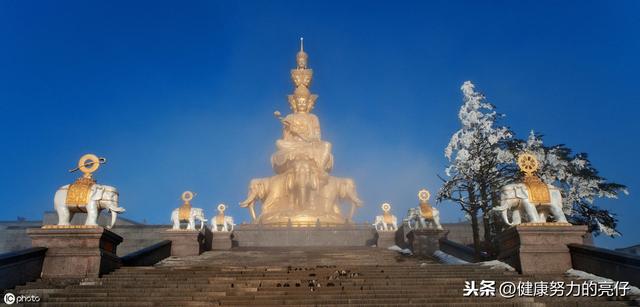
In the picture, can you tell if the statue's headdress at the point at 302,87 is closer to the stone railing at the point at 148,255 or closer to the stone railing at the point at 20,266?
the stone railing at the point at 148,255

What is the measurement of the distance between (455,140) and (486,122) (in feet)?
4.42

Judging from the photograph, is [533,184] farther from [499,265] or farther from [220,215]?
[220,215]

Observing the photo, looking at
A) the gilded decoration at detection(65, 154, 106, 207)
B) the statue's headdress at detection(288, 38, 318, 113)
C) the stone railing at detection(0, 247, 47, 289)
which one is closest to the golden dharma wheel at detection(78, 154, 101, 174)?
the gilded decoration at detection(65, 154, 106, 207)

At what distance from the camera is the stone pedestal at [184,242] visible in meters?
14.6

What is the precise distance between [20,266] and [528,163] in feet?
33.0

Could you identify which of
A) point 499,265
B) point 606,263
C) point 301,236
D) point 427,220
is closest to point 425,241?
point 427,220

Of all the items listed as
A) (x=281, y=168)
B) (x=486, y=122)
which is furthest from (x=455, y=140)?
(x=281, y=168)

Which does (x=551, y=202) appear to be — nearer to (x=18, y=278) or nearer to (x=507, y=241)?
(x=507, y=241)

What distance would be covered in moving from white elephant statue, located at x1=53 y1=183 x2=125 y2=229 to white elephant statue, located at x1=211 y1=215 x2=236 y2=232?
23.5 feet

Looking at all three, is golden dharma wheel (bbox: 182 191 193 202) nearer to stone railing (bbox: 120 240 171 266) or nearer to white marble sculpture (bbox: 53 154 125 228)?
stone railing (bbox: 120 240 171 266)

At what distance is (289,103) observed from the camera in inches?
1100

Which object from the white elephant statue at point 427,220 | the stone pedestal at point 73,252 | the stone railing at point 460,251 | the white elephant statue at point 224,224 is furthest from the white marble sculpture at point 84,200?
the white elephant statue at point 427,220

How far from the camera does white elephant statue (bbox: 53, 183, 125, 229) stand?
1028 cm

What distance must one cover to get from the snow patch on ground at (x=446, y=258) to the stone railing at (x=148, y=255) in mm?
7296
